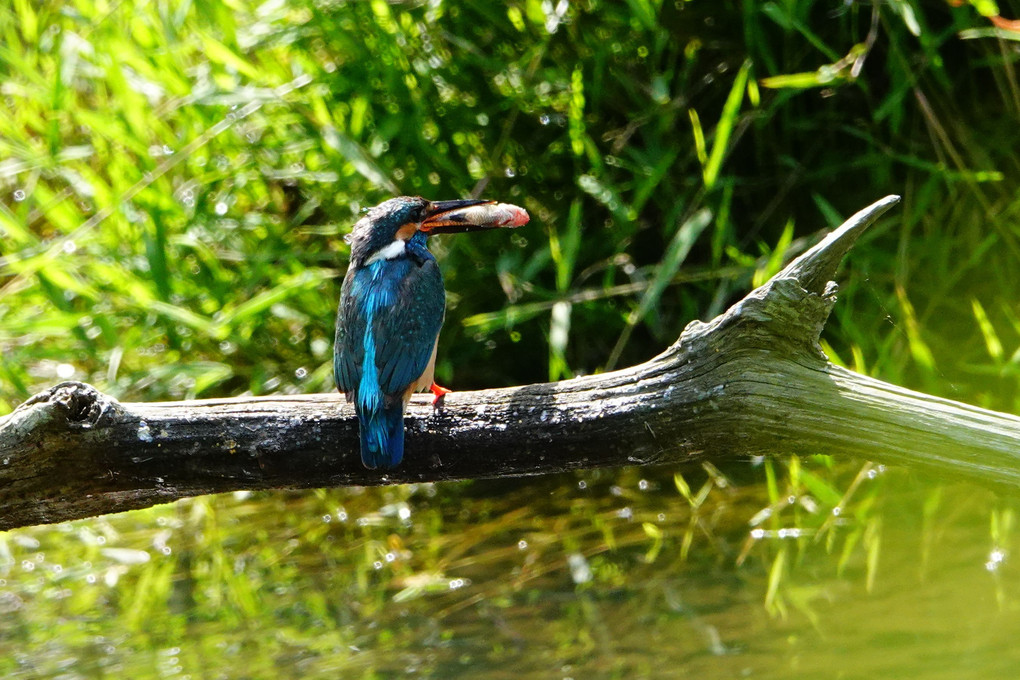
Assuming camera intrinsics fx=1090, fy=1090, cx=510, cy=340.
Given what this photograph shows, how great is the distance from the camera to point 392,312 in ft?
8.71

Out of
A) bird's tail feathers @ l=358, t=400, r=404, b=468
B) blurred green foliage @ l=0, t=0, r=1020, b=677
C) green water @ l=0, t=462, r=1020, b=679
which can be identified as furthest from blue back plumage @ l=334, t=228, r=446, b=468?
green water @ l=0, t=462, r=1020, b=679

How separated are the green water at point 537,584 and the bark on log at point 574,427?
33.0 inches

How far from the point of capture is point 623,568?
3.31 meters

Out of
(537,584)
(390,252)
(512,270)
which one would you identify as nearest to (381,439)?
(390,252)

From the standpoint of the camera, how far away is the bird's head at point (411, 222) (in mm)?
2889

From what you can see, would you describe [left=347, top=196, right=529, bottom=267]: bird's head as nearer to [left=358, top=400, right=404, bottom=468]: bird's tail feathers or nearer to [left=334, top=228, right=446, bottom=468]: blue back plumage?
[left=334, top=228, right=446, bottom=468]: blue back plumage

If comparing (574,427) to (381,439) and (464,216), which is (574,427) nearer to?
(381,439)

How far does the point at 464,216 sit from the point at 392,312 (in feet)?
1.37

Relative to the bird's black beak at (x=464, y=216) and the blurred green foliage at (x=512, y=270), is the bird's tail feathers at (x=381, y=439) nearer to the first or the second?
the bird's black beak at (x=464, y=216)

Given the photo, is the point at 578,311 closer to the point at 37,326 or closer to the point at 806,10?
the point at 806,10

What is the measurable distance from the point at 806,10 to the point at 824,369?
5.58ft

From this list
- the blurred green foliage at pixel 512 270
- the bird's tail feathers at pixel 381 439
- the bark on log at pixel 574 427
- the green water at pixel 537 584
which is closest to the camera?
the bark on log at pixel 574 427

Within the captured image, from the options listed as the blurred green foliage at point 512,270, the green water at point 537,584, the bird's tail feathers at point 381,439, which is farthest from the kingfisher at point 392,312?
the green water at point 537,584

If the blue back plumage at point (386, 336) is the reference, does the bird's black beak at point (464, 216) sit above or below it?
above
